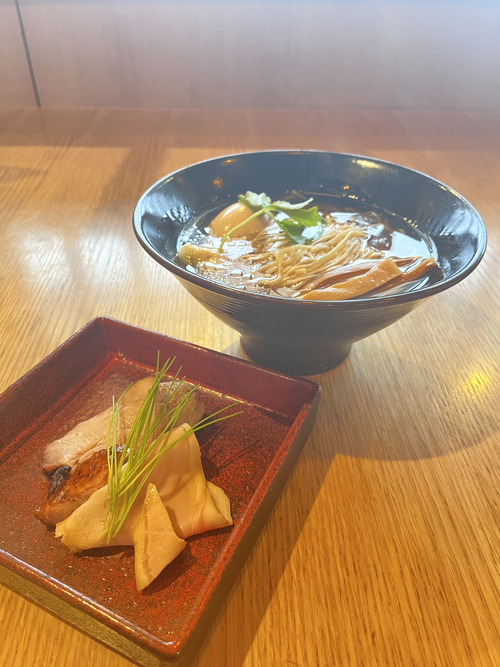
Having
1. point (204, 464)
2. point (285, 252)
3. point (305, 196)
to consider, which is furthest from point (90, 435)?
point (305, 196)

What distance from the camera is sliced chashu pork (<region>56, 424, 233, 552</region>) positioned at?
24.6 inches

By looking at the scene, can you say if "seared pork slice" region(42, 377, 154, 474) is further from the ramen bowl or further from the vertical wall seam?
the vertical wall seam

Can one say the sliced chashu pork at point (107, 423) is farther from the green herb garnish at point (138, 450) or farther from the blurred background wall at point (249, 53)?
the blurred background wall at point (249, 53)

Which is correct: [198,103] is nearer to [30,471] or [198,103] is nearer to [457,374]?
[457,374]

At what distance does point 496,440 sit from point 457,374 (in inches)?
6.9

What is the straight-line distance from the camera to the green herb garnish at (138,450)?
24.9 inches

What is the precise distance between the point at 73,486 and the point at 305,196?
0.85 meters

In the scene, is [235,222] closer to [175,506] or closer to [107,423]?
[107,423]

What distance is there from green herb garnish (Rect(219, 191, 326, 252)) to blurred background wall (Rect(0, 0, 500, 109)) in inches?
74.8

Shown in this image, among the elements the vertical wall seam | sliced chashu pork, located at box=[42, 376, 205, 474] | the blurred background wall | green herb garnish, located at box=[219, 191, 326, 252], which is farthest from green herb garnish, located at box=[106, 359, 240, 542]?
the vertical wall seam

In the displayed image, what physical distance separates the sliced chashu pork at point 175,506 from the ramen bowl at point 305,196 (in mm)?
216

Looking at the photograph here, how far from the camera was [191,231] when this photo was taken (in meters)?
1.03

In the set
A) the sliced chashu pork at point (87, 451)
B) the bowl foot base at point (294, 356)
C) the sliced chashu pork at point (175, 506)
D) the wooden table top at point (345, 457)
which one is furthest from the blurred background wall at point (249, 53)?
the sliced chashu pork at point (175, 506)

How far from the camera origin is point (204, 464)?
30.2 inches
